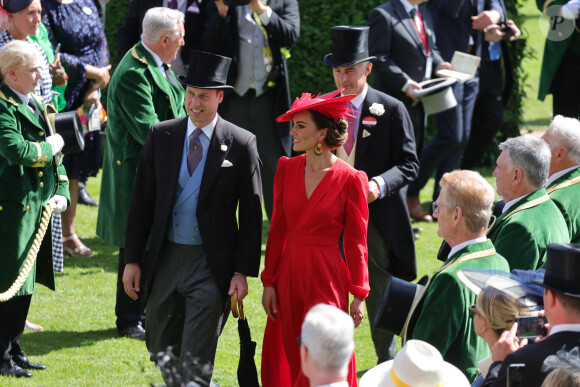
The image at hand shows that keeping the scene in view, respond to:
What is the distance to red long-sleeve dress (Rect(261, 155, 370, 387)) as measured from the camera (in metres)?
5.44

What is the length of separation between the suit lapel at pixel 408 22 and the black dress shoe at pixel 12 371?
4850 millimetres

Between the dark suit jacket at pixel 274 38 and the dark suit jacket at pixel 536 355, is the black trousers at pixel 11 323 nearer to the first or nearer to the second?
the dark suit jacket at pixel 274 38

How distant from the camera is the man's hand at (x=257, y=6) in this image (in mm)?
8719

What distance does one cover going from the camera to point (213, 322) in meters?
5.62

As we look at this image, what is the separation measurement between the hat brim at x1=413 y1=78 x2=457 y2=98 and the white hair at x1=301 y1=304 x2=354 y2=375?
5.89m

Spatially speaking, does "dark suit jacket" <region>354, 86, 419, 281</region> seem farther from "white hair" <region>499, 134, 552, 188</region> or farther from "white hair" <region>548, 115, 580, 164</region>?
"white hair" <region>499, 134, 552, 188</region>

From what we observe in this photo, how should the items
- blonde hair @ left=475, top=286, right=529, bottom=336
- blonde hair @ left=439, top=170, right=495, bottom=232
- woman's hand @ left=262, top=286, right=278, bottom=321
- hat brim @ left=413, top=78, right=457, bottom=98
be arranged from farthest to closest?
1. hat brim @ left=413, top=78, right=457, bottom=98
2. woman's hand @ left=262, top=286, right=278, bottom=321
3. blonde hair @ left=439, top=170, right=495, bottom=232
4. blonde hair @ left=475, top=286, right=529, bottom=336

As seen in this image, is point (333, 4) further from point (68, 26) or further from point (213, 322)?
point (213, 322)

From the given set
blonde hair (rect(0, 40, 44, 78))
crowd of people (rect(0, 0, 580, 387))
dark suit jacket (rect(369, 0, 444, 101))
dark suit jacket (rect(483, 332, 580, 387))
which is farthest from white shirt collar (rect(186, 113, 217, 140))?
dark suit jacket (rect(369, 0, 444, 101))

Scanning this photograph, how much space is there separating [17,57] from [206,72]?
1362 millimetres

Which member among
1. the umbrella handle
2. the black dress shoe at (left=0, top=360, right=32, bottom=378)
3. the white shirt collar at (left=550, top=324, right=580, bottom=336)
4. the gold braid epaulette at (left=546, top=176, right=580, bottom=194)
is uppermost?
the white shirt collar at (left=550, top=324, right=580, bottom=336)

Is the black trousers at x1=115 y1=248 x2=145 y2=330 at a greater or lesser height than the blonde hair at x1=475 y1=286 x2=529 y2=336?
lesser

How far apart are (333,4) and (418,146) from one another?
9.05ft

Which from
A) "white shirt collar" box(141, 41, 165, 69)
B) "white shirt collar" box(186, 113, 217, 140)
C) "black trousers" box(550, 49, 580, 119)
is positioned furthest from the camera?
"black trousers" box(550, 49, 580, 119)
